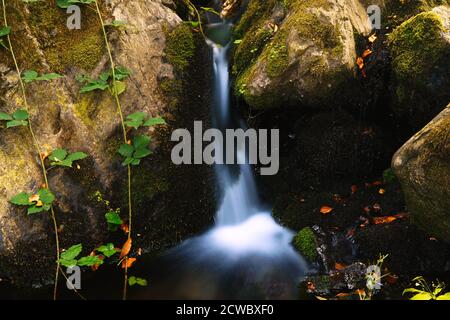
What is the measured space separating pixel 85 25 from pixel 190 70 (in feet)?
4.60

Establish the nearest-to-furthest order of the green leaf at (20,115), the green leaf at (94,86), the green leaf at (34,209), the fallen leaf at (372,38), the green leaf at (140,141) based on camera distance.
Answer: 1. the green leaf at (34,209)
2. the green leaf at (20,115)
3. the green leaf at (94,86)
4. the green leaf at (140,141)
5. the fallen leaf at (372,38)

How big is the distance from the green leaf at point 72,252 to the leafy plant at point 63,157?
891 millimetres

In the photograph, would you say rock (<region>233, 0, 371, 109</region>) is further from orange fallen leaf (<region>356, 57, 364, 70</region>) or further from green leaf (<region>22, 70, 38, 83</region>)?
green leaf (<region>22, 70, 38, 83</region>)

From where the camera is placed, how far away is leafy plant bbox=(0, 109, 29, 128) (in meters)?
4.41

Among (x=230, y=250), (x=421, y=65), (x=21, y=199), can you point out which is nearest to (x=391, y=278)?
(x=230, y=250)

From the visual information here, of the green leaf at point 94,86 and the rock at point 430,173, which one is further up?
the green leaf at point 94,86

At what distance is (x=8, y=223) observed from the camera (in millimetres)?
4422

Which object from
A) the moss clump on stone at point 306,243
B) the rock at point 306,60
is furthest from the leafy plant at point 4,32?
the moss clump on stone at point 306,243

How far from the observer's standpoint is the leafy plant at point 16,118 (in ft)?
14.5

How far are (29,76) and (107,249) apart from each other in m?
2.11

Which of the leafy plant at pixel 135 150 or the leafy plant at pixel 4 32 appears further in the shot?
the leafy plant at pixel 135 150

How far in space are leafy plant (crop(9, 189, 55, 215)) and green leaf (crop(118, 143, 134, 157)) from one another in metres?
0.88

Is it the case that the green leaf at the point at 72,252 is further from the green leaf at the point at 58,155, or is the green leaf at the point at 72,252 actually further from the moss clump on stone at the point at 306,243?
the moss clump on stone at the point at 306,243

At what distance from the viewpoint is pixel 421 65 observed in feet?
16.0
